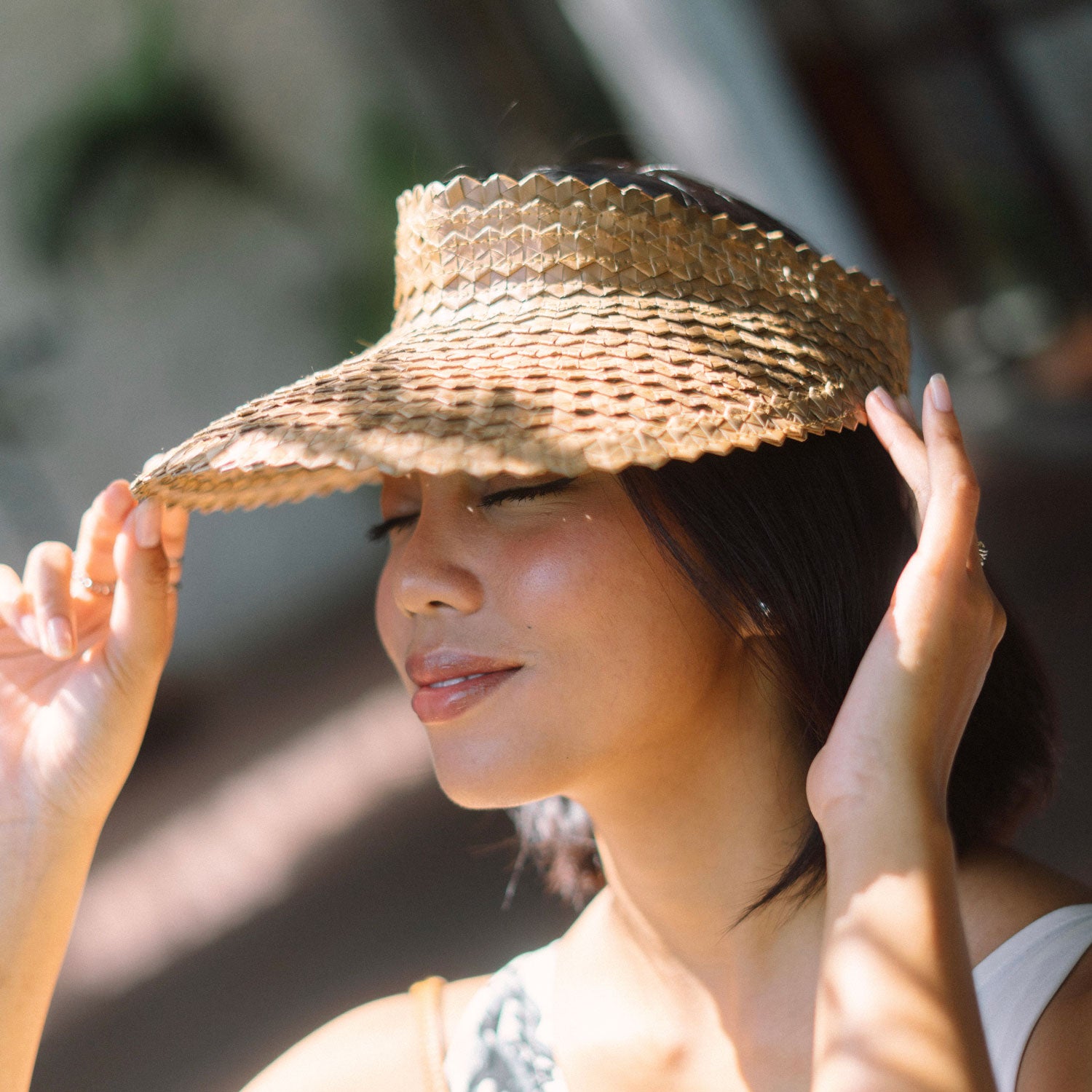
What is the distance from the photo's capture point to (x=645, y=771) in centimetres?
133

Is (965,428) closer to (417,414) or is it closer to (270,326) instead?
(270,326)

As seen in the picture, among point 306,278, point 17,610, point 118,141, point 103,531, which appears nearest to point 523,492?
point 103,531

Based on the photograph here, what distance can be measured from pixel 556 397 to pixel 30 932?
38.5 inches

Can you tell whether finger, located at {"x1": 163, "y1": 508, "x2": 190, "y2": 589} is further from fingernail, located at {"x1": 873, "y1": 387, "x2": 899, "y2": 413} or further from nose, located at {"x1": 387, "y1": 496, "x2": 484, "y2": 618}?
fingernail, located at {"x1": 873, "y1": 387, "x2": 899, "y2": 413}

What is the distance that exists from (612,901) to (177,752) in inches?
142

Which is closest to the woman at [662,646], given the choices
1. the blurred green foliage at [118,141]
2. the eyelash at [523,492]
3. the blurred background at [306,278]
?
the eyelash at [523,492]

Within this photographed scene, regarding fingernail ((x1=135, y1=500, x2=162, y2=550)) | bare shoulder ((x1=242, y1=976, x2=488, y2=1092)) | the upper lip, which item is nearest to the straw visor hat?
fingernail ((x1=135, y1=500, x2=162, y2=550))

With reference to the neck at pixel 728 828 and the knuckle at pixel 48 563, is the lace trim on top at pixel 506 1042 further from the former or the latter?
the knuckle at pixel 48 563

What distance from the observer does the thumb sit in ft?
5.02

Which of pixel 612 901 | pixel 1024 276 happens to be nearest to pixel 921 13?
pixel 1024 276

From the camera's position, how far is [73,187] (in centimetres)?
434

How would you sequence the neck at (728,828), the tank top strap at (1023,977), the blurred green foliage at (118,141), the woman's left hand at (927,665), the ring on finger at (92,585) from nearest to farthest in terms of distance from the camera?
the woman's left hand at (927,665)
the tank top strap at (1023,977)
the neck at (728,828)
the ring on finger at (92,585)
the blurred green foliage at (118,141)

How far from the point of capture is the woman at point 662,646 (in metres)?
1.02

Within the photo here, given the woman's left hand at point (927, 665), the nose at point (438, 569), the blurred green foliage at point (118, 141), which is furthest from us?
the blurred green foliage at point (118, 141)
